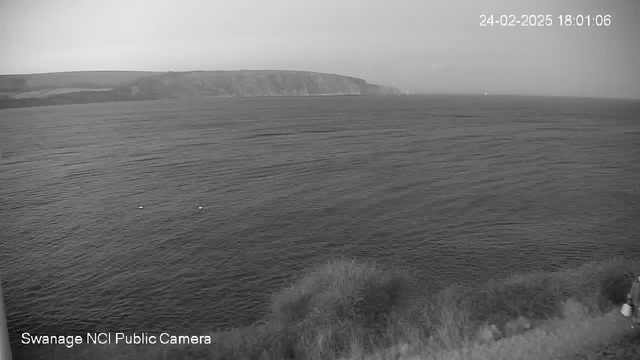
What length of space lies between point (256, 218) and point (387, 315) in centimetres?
1142

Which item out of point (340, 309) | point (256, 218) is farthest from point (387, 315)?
point (256, 218)

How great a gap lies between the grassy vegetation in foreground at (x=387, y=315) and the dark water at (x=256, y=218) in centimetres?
260

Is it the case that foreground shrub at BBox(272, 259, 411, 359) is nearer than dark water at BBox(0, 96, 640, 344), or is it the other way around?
foreground shrub at BBox(272, 259, 411, 359)

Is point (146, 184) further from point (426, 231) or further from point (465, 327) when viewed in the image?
point (465, 327)

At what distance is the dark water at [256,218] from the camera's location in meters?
14.6

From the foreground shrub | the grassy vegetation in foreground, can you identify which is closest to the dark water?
the foreground shrub

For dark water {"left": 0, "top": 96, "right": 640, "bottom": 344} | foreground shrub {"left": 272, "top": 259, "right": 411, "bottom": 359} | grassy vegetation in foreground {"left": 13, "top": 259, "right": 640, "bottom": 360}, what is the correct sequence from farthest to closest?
dark water {"left": 0, "top": 96, "right": 640, "bottom": 344}, foreground shrub {"left": 272, "top": 259, "right": 411, "bottom": 359}, grassy vegetation in foreground {"left": 13, "top": 259, "right": 640, "bottom": 360}

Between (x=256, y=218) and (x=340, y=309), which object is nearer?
(x=340, y=309)

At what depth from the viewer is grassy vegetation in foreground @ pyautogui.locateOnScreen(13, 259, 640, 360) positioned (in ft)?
32.4

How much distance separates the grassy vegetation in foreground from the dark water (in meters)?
2.60

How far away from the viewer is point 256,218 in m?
20.9

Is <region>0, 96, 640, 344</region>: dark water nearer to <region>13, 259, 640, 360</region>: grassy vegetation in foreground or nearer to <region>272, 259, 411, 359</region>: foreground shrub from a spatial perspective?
<region>272, 259, 411, 359</region>: foreground shrub

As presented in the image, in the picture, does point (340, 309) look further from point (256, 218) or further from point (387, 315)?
point (256, 218)

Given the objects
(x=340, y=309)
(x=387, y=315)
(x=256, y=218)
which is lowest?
(x=387, y=315)
